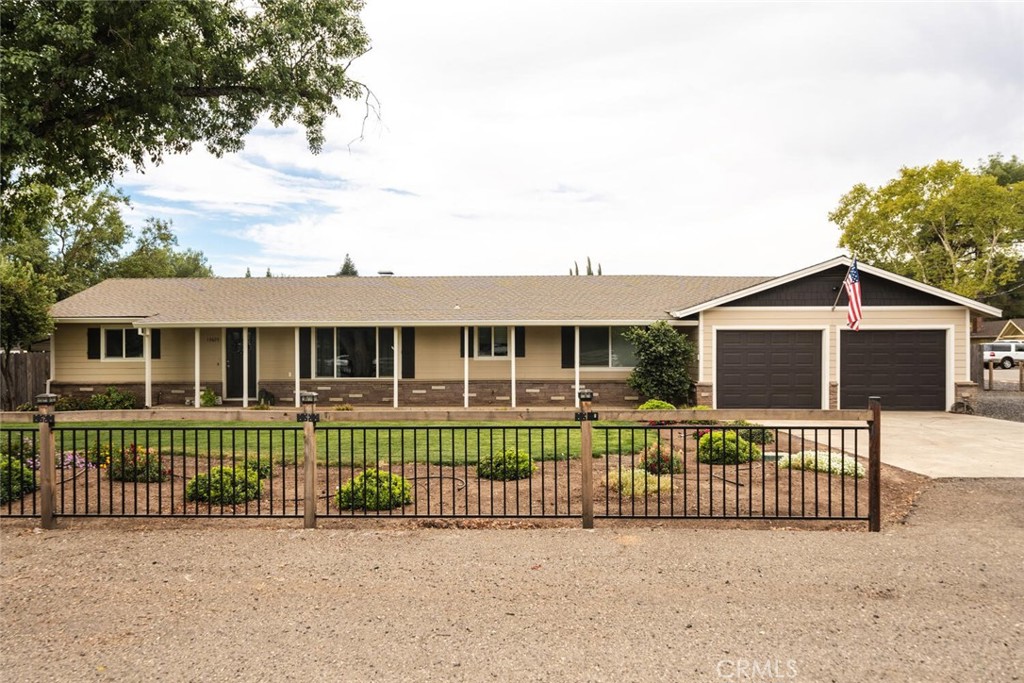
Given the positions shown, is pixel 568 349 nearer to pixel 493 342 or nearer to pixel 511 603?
pixel 493 342

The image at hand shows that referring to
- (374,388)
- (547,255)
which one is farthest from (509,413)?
(547,255)

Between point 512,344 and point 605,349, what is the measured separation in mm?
2802

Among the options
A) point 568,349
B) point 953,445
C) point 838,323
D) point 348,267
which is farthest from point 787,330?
point 348,267

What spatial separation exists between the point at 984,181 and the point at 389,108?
32.7 m

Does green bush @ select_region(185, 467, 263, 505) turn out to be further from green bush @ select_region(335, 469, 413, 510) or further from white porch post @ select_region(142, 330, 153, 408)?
white porch post @ select_region(142, 330, 153, 408)

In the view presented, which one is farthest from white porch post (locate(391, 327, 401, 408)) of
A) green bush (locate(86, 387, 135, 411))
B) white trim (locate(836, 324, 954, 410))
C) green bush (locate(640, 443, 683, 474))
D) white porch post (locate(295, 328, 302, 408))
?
white trim (locate(836, 324, 954, 410))

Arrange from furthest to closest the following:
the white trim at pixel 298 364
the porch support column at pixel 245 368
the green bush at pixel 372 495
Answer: the porch support column at pixel 245 368 → the white trim at pixel 298 364 → the green bush at pixel 372 495

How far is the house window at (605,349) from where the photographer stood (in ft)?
55.3

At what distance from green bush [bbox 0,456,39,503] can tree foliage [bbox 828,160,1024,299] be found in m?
38.2

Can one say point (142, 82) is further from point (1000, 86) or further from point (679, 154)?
point (1000, 86)

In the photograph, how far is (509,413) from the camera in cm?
558

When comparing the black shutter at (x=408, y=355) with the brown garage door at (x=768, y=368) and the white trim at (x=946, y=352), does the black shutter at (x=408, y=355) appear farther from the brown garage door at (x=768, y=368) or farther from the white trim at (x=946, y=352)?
the white trim at (x=946, y=352)

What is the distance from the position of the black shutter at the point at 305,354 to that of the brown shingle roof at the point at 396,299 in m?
0.61

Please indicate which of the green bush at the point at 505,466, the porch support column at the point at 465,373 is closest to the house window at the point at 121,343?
the porch support column at the point at 465,373
